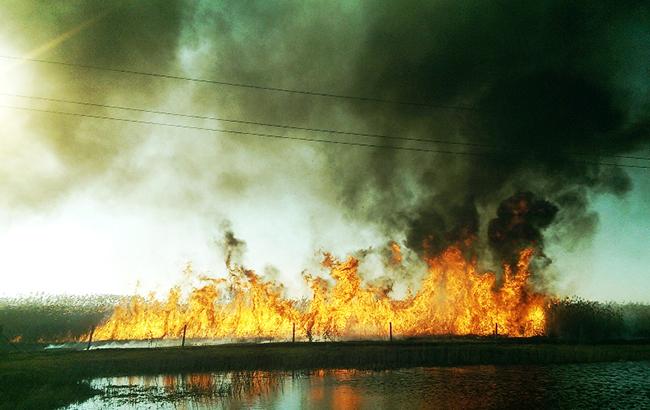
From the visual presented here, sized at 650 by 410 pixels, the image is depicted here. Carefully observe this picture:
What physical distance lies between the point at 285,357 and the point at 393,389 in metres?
11.7

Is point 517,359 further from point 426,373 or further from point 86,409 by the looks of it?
point 86,409

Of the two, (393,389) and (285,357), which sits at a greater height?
(285,357)

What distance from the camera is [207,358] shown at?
31.6 meters

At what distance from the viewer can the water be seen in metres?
20.7

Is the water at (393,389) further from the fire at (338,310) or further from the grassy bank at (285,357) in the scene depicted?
the fire at (338,310)

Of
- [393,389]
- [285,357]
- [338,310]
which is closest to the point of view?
[393,389]

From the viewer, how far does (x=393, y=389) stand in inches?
934

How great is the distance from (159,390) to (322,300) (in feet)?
85.9

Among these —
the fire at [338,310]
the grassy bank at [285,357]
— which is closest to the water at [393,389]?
the grassy bank at [285,357]

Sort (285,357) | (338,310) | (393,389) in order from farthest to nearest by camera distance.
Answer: (338,310), (285,357), (393,389)

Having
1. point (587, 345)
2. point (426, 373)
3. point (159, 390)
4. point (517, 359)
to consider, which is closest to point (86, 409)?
point (159, 390)

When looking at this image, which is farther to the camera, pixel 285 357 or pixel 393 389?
pixel 285 357

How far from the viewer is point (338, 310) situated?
4766 centimetres

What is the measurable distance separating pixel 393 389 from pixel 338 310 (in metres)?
24.1
